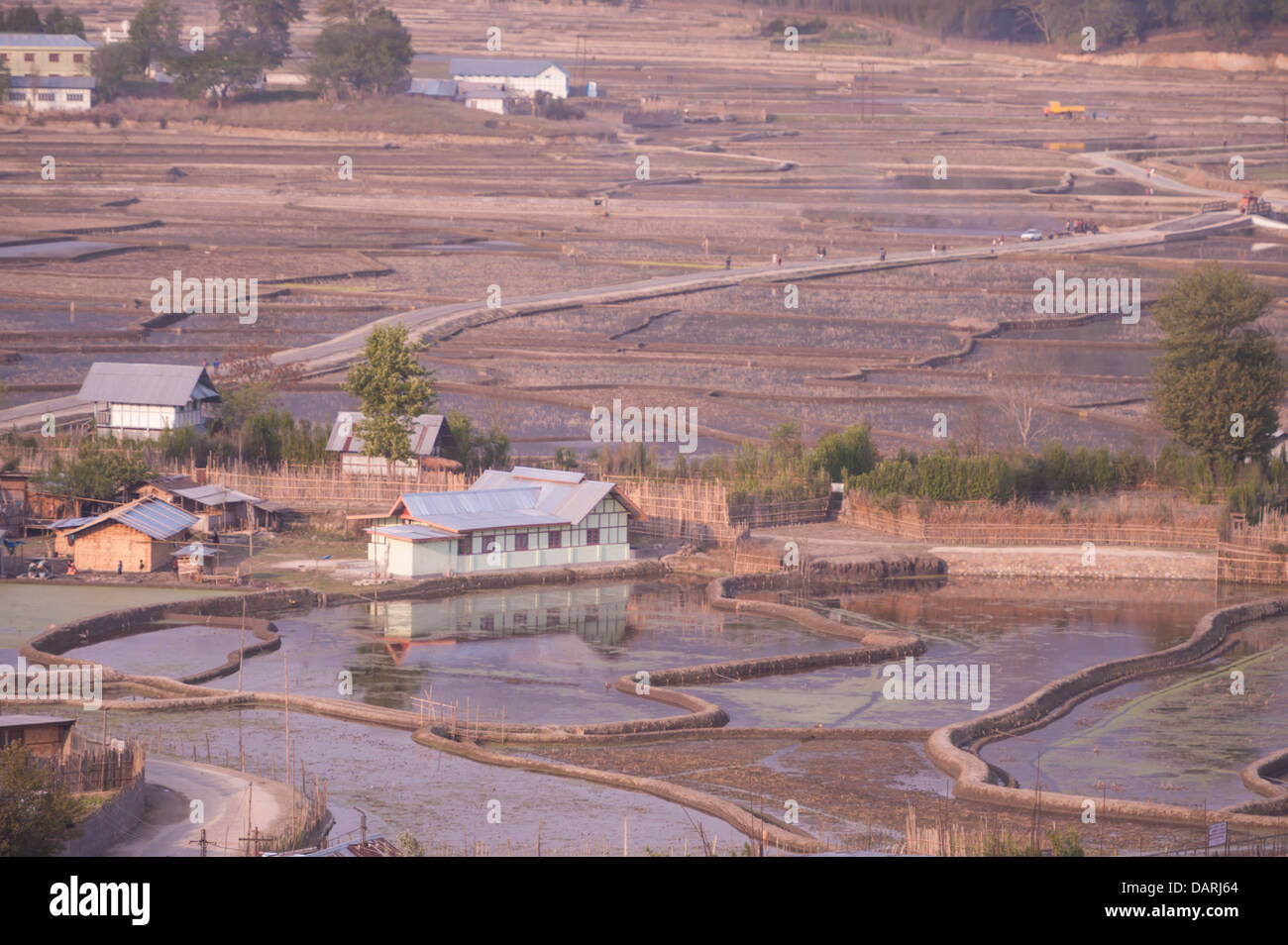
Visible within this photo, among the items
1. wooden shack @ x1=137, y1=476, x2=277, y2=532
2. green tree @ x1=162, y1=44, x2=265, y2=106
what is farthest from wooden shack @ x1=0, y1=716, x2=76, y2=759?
green tree @ x1=162, y1=44, x2=265, y2=106

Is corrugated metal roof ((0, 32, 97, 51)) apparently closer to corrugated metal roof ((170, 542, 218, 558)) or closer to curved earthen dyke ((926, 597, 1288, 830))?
corrugated metal roof ((170, 542, 218, 558))

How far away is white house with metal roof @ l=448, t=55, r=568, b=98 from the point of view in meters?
125

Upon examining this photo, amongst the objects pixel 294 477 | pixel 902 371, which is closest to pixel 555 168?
pixel 902 371

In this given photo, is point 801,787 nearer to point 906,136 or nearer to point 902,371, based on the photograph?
point 902,371

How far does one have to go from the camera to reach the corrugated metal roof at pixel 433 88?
396 ft

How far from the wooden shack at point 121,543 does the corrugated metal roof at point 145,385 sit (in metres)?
7.66

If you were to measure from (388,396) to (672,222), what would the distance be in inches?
2012

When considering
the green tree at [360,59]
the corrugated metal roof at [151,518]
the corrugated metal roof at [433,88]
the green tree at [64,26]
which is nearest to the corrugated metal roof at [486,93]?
the corrugated metal roof at [433,88]

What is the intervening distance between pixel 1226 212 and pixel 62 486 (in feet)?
227

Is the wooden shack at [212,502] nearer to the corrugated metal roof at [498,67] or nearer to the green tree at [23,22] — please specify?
the green tree at [23,22]

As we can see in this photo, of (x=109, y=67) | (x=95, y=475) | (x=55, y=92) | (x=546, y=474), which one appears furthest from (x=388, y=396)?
(x=109, y=67)

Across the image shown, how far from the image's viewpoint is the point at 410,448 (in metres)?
39.2

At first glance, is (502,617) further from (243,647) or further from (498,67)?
(498,67)

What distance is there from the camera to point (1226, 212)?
297 feet
